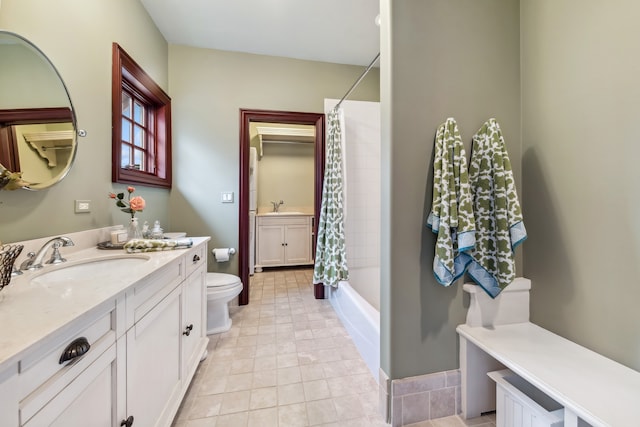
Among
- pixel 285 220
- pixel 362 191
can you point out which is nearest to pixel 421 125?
pixel 362 191

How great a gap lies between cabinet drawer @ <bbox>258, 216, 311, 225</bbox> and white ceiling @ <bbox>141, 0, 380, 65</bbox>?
7.00ft

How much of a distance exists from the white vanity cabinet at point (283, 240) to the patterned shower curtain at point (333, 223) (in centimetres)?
167

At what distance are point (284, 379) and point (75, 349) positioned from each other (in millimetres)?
1196

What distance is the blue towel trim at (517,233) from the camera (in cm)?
113

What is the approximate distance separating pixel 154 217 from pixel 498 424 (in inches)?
104

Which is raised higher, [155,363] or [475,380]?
[155,363]

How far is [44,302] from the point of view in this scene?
0.66m

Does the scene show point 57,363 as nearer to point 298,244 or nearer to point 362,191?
point 362,191

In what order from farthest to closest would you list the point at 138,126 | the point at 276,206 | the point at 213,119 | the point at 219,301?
1. the point at 276,206
2. the point at 213,119
3. the point at 138,126
4. the point at 219,301

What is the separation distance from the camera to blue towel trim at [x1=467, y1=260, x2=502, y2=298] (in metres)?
1.19

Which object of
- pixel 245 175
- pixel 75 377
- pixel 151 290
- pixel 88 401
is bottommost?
pixel 88 401

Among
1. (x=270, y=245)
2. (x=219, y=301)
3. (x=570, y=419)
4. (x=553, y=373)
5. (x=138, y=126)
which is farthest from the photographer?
(x=270, y=245)

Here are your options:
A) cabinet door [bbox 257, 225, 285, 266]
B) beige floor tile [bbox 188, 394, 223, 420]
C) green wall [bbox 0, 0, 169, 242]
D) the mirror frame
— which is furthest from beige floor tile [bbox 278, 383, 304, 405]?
cabinet door [bbox 257, 225, 285, 266]

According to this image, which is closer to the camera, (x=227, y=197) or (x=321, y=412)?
(x=321, y=412)
